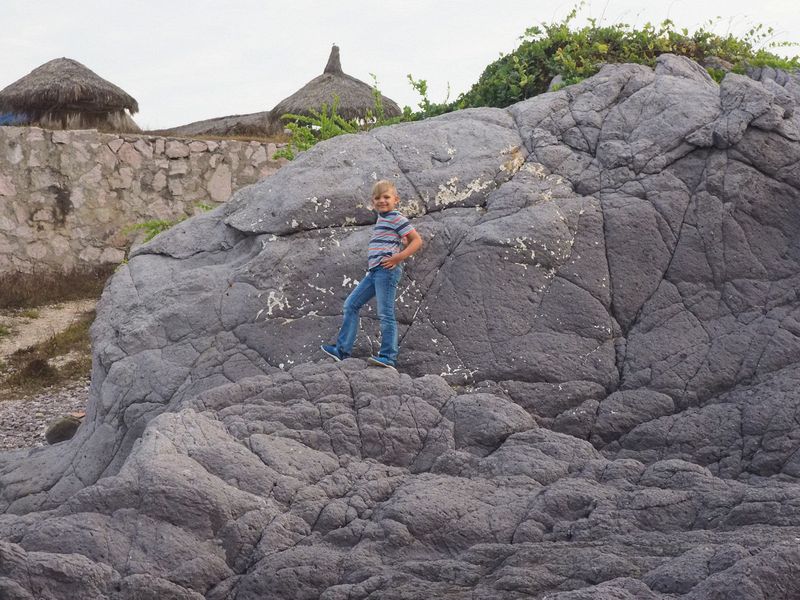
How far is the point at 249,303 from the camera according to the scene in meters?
8.84

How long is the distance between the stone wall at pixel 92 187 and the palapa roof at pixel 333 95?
13.6 ft

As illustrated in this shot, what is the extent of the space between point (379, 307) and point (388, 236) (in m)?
0.61

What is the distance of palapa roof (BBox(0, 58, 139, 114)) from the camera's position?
21.9 metres

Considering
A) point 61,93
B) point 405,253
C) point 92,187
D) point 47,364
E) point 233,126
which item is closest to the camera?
point 405,253

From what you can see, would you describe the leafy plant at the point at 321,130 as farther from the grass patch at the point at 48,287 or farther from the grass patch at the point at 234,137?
the grass patch at the point at 234,137

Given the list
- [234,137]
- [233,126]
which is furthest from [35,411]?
[233,126]

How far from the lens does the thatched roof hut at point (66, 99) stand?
72.0ft

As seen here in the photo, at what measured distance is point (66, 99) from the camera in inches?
866

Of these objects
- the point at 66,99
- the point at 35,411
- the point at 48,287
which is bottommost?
the point at 35,411

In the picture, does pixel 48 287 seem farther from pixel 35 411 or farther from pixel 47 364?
pixel 35 411

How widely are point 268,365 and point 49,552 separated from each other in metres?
3.06

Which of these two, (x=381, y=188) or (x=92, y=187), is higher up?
(x=92, y=187)

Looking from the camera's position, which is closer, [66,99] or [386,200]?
[386,200]

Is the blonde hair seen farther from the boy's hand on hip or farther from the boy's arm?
the boy's hand on hip
